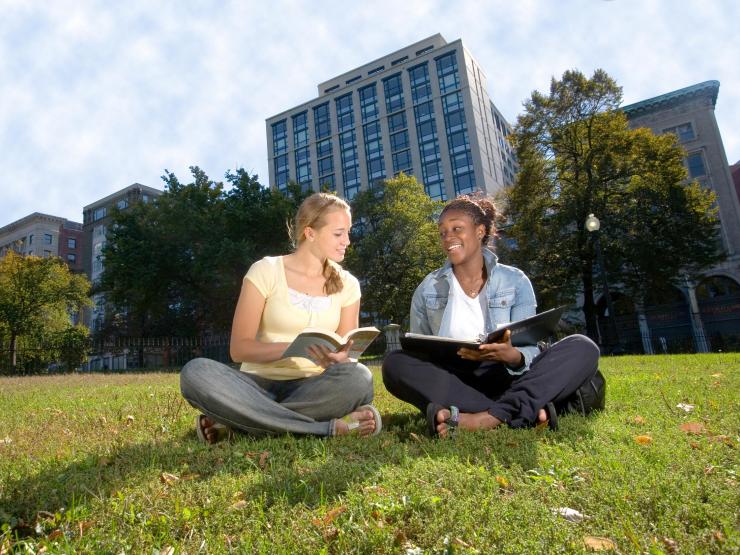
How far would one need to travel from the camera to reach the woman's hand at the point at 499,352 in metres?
2.88

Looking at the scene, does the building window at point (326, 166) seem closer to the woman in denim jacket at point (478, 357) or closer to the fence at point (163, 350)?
the fence at point (163, 350)

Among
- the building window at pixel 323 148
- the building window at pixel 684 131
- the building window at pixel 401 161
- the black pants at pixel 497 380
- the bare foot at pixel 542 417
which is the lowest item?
the bare foot at pixel 542 417

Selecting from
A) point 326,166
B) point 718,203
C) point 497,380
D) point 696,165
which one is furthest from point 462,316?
point 326,166

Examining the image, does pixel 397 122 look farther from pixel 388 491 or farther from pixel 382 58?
pixel 388 491

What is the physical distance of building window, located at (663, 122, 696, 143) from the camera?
1344 inches

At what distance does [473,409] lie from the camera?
3189mm

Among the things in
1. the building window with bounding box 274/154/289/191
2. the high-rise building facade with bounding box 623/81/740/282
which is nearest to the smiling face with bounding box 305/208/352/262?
the high-rise building facade with bounding box 623/81/740/282

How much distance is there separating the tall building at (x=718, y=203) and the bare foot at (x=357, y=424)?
1345 inches

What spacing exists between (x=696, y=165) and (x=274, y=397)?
40.2 m

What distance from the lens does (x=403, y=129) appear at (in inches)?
2092

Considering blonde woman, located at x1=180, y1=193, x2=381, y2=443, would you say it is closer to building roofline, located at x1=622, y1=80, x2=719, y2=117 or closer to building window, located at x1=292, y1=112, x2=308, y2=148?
building roofline, located at x1=622, y1=80, x2=719, y2=117

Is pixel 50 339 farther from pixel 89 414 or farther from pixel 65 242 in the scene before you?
pixel 65 242

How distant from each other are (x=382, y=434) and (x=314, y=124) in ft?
197

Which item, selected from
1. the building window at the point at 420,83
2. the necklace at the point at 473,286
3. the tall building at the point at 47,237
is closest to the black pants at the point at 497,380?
the necklace at the point at 473,286
